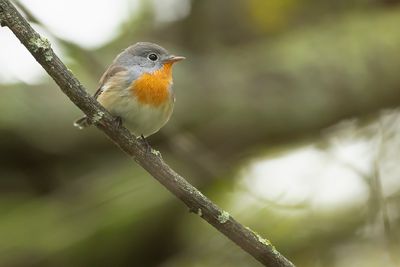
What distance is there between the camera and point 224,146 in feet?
22.7

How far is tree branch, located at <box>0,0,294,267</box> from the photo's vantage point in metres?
3.15

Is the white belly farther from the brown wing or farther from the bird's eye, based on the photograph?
the bird's eye

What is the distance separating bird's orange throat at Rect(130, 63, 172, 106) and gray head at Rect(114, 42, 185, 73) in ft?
0.38

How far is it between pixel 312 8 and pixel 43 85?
290 centimetres

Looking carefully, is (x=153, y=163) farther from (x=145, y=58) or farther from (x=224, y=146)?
(x=224, y=146)

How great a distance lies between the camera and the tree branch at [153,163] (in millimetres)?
3152

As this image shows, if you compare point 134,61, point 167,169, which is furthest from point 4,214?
point 167,169

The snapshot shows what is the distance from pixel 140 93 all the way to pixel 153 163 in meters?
1.14

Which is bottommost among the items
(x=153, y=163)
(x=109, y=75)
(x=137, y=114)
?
(x=153, y=163)

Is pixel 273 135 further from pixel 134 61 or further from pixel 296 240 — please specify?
pixel 134 61

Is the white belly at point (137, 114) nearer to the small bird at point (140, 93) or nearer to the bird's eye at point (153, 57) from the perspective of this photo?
the small bird at point (140, 93)

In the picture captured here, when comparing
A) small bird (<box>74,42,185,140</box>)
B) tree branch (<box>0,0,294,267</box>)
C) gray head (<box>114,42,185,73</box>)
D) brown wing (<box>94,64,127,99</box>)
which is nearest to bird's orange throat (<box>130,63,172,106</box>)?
small bird (<box>74,42,185,140</box>)

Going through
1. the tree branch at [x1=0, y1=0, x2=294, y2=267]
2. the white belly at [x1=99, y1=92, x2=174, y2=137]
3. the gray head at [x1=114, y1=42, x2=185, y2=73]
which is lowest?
the tree branch at [x1=0, y1=0, x2=294, y2=267]

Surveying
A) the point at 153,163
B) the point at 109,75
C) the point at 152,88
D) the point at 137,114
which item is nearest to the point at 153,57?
the point at 109,75
